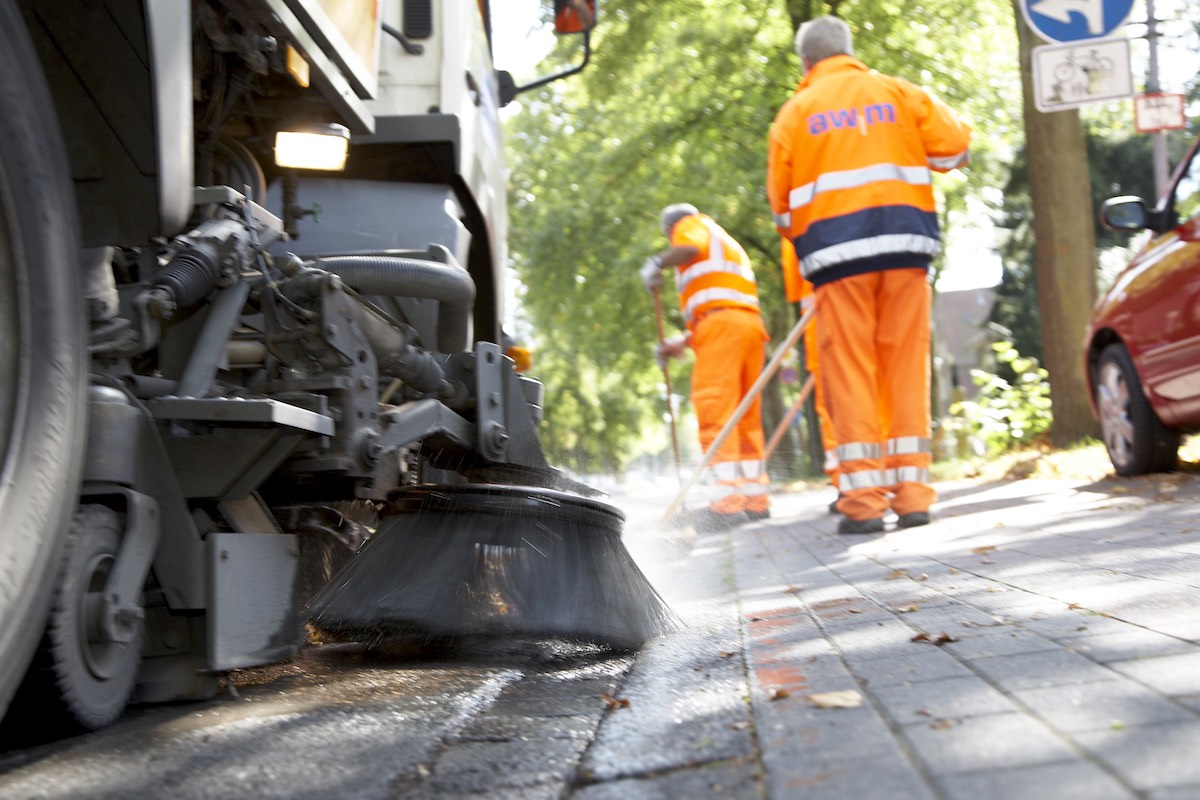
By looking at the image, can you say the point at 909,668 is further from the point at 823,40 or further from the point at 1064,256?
the point at 1064,256

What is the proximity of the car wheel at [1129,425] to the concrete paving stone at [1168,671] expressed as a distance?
5.29m

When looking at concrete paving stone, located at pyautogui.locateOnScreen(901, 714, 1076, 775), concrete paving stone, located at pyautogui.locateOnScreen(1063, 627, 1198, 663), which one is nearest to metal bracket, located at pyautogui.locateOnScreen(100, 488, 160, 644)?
concrete paving stone, located at pyautogui.locateOnScreen(901, 714, 1076, 775)

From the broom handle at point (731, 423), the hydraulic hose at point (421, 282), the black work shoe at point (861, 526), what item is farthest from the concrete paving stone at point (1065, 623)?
the broom handle at point (731, 423)

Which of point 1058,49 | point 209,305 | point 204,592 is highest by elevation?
point 1058,49

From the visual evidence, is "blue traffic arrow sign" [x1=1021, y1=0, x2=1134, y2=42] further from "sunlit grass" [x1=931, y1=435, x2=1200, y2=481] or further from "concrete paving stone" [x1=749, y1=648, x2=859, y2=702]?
"concrete paving stone" [x1=749, y1=648, x2=859, y2=702]

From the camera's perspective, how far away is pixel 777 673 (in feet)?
9.05

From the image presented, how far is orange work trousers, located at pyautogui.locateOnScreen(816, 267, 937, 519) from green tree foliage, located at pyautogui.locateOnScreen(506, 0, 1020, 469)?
11.3m

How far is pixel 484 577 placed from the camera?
3.35 metres

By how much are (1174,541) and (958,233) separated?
842 inches

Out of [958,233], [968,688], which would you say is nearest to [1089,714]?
[968,688]

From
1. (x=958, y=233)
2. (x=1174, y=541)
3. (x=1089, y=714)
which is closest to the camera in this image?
(x=1089, y=714)

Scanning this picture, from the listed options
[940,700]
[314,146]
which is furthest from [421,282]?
[940,700]

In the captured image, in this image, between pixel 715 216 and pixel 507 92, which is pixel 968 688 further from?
pixel 715 216

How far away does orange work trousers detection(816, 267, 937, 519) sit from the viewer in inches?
255
